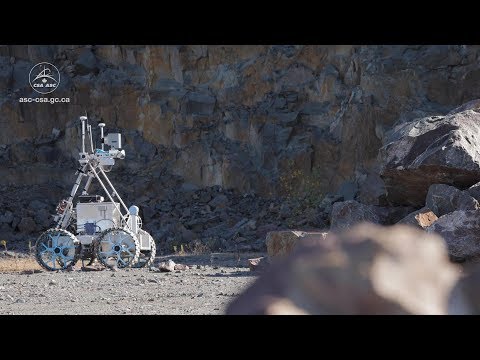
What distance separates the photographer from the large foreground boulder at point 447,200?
988cm

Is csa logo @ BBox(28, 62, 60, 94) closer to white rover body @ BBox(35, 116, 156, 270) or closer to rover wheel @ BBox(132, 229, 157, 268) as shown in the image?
white rover body @ BBox(35, 116, 156, 270)

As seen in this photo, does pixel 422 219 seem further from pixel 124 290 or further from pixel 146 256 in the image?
pixel 146 256

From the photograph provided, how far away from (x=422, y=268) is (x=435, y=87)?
2274cm

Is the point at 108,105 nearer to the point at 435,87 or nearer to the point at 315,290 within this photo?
the point at 435,87

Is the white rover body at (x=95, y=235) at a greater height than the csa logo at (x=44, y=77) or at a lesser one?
lesser

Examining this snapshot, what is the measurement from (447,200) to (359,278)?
9630 millimetres

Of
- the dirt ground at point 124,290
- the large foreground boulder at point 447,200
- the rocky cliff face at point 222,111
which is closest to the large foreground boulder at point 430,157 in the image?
the large foreground boulder at point 447,200

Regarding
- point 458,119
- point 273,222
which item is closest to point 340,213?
point 458,119

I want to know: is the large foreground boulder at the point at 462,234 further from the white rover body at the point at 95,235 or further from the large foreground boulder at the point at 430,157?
the white rover body at the point at 95,235

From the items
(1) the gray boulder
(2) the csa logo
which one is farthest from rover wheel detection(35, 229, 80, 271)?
(2) the csa logo

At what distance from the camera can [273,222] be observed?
23859 millimetres

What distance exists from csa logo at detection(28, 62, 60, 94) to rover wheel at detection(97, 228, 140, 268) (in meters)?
17.6

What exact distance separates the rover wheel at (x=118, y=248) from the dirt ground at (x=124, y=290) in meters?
0.26

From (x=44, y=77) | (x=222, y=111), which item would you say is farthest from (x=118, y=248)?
(x=44, y=77)
